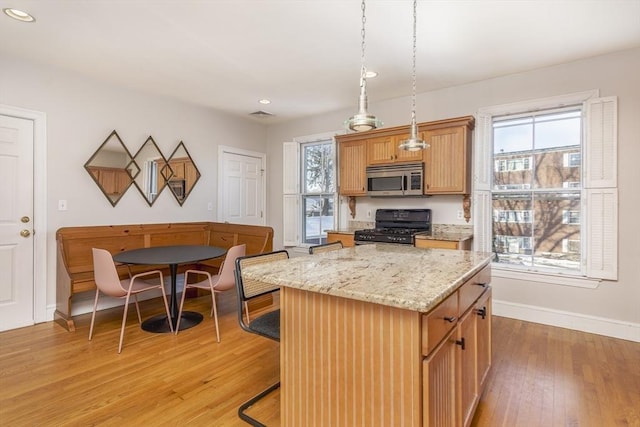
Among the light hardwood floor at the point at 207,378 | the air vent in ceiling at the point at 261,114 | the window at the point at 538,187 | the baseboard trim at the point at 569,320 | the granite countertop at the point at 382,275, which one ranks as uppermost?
the air vent in ceiling at the point at 261,114

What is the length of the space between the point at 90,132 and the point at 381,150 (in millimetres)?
3360

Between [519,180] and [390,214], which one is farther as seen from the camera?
[390,214]

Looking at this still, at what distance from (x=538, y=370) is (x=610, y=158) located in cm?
207

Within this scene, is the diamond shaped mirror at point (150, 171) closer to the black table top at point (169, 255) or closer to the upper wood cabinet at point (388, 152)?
the black table top at point (169, 255)

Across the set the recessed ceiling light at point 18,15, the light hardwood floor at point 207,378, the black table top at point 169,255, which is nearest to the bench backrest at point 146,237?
the black table top at point 169,255

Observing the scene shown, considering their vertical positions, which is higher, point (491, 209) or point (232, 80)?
point (232, 80)

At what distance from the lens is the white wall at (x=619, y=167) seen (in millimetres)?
2943

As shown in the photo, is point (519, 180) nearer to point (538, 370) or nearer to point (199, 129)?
point (538, 370)

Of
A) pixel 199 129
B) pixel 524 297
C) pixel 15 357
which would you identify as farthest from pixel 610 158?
pixel 15 357

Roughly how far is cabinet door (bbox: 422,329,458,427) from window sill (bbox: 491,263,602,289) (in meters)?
A: 2.61

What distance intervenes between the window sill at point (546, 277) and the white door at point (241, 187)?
12.0 feet

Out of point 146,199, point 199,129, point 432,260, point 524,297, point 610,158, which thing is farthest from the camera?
point 199,129

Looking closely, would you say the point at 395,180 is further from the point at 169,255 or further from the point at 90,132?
the point at 90,132

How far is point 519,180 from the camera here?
357cm
